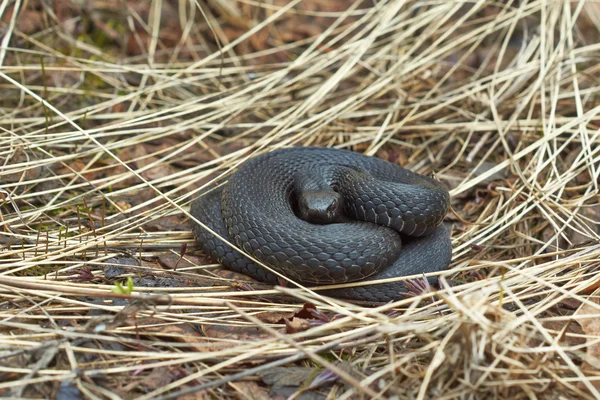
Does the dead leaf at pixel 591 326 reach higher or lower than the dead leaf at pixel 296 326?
higher

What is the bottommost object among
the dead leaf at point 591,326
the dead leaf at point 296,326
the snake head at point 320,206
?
the dead leaf at point 296,326

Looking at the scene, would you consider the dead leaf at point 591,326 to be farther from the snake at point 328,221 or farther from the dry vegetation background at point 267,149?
the snake at point 328,221

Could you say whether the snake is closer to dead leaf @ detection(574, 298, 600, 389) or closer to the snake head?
the snake head

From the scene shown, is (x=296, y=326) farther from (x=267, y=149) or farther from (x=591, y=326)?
(x=267, y=149)

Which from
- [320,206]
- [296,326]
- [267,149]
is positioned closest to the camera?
[296,326]

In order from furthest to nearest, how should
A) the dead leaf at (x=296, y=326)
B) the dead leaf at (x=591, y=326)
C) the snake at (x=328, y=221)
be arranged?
1. the snake at (x=328, y=221)
2. the dead leaf at (x=296, y=326)
3. the dead leaf at (x=591, y=326)

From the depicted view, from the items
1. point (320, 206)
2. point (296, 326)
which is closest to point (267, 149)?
point (320, 206)

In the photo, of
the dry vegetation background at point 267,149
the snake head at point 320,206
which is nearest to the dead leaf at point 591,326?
the dry vegetation background at point 267,149

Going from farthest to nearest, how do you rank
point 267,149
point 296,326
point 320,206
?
point 267,149, point 320,206, point 296,326

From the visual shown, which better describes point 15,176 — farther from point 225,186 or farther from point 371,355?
point 371,355
